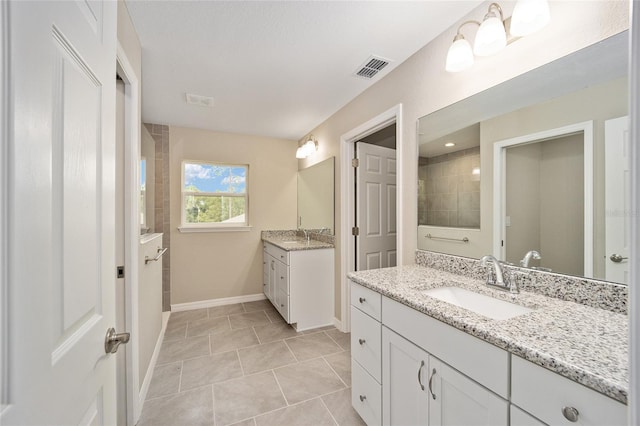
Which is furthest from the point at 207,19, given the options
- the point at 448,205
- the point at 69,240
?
the point at 448,205

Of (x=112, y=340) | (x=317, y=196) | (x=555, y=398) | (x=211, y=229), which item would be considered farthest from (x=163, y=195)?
(x=555, y=398)

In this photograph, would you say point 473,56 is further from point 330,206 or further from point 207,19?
point 330,206

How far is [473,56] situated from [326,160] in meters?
1.91

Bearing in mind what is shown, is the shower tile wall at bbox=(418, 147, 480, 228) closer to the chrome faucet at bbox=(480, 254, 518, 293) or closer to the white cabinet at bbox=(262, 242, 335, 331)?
the chrome faucet at bbox=(480, 254, 518, 293)

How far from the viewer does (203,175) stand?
3.62m

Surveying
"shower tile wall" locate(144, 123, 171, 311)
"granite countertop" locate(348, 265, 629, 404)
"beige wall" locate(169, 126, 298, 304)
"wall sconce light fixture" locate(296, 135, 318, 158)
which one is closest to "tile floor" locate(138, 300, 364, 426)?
"shower tile wall" locate(144, 123, 171, 311)

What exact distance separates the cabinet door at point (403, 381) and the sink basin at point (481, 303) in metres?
0.31

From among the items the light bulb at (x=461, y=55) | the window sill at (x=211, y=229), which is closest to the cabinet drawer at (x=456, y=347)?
the light bulb at (x=461, y=55)

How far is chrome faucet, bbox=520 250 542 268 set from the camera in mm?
1216

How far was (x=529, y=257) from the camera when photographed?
4.06 ft

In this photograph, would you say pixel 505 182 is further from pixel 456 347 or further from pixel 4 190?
pixel 4 190

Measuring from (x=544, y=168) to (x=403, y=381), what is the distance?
1.18 m

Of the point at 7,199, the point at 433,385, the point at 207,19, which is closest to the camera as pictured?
the point at 7,199

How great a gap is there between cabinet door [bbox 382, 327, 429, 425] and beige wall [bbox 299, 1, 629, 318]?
2.58 feet
